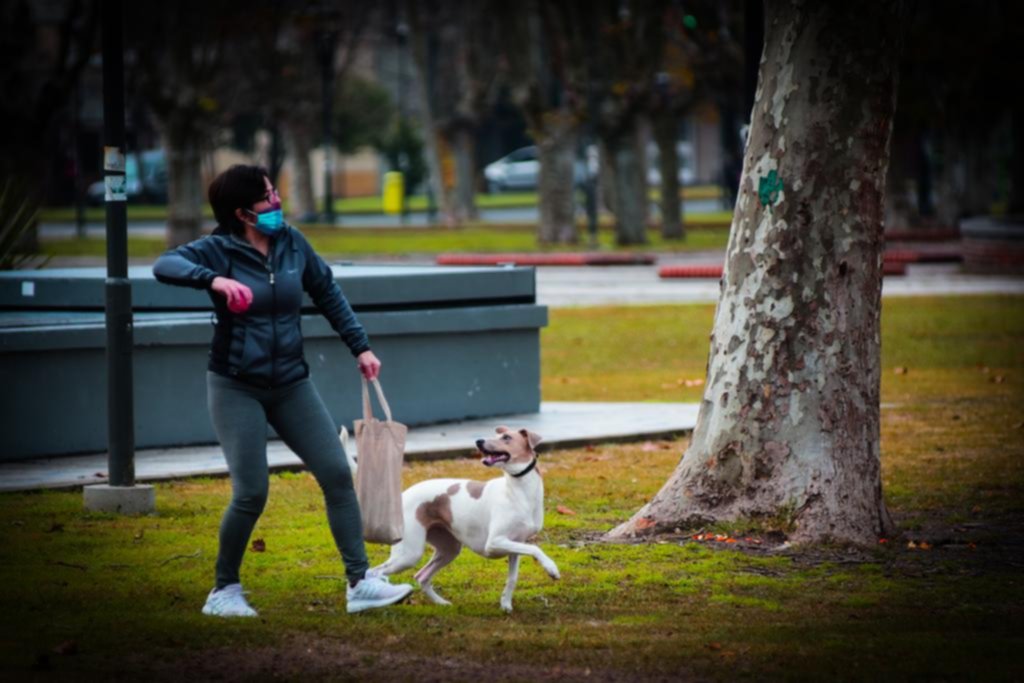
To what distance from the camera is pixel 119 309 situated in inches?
352

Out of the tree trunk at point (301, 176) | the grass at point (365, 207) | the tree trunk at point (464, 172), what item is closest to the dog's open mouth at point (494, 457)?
the tree trunk at point (464, 172)

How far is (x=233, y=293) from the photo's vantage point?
6316mm

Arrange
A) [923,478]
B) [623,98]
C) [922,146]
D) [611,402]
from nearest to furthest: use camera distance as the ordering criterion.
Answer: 1. [923,478]
2. [611,402]
3. [623,98]
4. [922,146]

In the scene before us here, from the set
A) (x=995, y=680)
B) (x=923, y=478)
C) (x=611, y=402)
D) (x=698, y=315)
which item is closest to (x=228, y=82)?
(x=698, y=315)

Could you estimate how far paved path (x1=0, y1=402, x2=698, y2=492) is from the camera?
1028 cm

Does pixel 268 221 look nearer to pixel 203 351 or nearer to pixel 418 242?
pixel 203 351

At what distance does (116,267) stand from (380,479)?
9.43 feet

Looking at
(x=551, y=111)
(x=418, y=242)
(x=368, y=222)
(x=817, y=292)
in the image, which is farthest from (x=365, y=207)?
(x=817, y=292)

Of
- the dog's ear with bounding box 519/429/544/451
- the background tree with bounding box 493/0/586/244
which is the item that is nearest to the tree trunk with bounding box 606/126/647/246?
the background tree with bounding box 493/0/586/244

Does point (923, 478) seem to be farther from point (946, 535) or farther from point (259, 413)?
point (259, 413)

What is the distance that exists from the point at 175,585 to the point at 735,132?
54496 mm

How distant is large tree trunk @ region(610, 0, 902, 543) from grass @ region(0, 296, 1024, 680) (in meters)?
0.33

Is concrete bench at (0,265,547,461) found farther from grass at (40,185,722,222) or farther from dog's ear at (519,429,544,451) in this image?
grass at (40,185,722,222)

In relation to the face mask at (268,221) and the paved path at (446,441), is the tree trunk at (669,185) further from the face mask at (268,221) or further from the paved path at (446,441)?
the face mask at (268,221)
